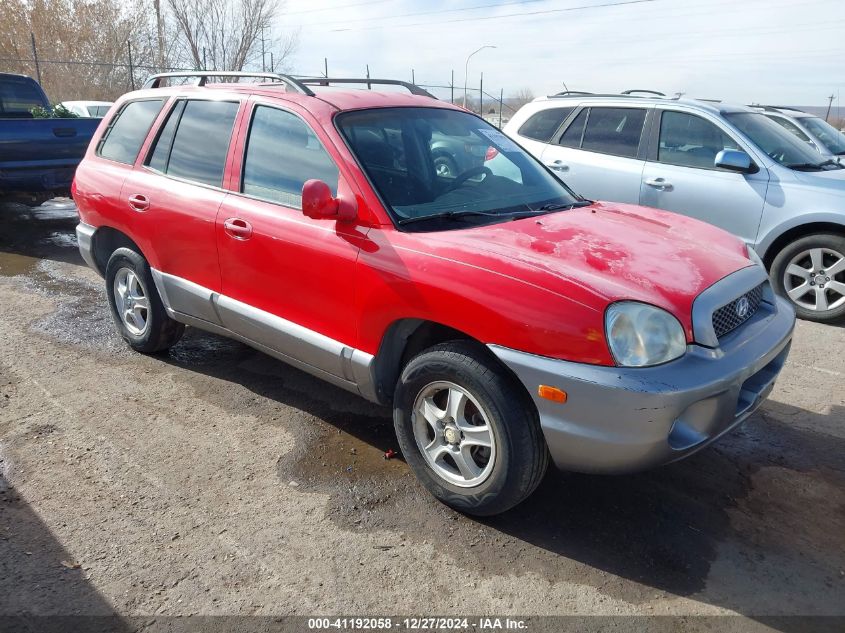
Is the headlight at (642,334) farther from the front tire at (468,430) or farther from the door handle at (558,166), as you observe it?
→ the door handle at (558,166)

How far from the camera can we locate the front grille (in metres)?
2.75

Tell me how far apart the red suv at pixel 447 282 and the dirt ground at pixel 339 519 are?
356mm

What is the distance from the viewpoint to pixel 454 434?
2934 millimetres

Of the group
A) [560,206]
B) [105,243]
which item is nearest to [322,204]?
[560,206]

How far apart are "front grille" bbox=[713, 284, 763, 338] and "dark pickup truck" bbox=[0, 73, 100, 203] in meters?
8.21

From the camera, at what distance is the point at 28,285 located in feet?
21.5

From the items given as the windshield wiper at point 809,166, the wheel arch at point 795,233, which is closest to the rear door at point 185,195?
the wheel arch at point 795,233

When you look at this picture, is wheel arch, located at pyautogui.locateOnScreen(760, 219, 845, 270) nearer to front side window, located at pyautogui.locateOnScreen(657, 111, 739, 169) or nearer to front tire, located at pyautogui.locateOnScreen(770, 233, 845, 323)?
front tire, located at pyautogui.locateOnScreen(770, 233, 845, 323)

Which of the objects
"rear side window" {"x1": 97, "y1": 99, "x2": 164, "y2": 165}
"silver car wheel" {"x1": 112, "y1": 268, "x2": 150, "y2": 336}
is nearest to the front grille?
"silver car wheel" {"x1": 112, "y1": 268, "x2": 150, "y2": 336}

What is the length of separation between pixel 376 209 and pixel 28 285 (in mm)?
5031

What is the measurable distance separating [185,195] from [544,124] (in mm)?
4432

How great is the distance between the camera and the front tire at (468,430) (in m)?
2.68

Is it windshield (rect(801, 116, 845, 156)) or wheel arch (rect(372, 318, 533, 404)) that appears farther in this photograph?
windshield (rect(801, 116, 845, 156))

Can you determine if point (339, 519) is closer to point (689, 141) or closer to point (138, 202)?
point (138, 202)
